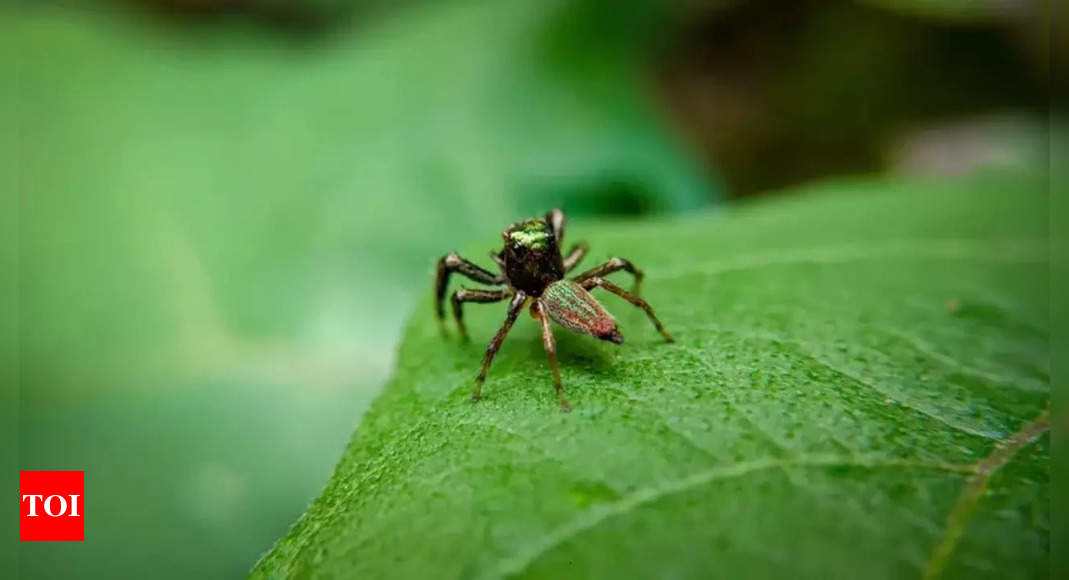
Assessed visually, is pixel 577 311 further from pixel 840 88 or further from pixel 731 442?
pixel 840 88

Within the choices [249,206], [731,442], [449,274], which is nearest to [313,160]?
[249,206]

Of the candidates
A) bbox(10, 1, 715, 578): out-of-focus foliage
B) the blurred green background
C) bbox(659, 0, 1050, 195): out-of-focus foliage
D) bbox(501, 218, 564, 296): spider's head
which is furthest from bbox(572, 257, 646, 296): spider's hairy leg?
bbox(659, 0, 1050, 195): out-of-focus foliage

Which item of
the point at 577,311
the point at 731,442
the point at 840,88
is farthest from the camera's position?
the point at 840,88

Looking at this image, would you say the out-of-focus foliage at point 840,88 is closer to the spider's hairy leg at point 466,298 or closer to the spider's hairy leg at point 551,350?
the spider's hairy leg at point 466,298

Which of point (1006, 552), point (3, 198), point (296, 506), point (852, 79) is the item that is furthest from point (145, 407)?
point (852, 79)

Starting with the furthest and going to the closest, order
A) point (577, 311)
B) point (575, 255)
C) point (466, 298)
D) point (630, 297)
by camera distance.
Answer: point (575, 255) < point (466, 298) < point (630, 297) < point (577, 311)

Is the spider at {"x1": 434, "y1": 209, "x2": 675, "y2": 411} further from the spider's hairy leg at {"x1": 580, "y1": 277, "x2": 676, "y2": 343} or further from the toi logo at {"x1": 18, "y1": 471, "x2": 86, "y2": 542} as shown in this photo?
the toi logo at {"x1": 18, "y1": 471, "x2": 86, "y2": 542}
